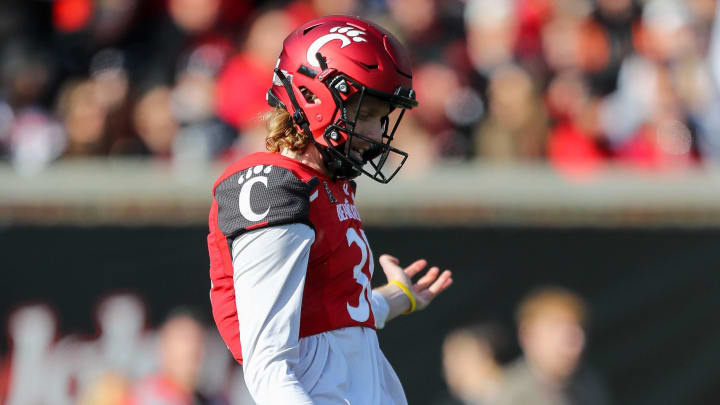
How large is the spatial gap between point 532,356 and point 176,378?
235 centimetres

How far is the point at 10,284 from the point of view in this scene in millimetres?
7430

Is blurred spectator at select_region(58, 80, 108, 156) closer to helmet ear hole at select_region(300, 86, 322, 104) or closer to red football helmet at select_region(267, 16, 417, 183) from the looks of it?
red football helmet at select_region(267, 16, 417, 183)

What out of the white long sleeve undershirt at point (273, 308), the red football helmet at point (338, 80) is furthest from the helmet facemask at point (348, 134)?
the white long sleeve undershirt at point (273, 308)

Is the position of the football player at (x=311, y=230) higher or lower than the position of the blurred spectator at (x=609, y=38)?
lower

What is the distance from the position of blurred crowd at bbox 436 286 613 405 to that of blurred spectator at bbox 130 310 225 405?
5.29 feet

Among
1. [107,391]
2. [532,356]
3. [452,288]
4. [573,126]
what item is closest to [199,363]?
[107,391]

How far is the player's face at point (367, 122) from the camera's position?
3221 millimetres

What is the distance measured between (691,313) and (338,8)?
364cm

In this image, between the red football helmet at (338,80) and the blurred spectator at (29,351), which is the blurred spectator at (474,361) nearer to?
the blurred spectator at (29,351)

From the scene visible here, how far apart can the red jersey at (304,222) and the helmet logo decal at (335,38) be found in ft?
1.03

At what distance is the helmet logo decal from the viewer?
3215 millimetres

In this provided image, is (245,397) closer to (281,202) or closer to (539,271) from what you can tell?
(539,271)

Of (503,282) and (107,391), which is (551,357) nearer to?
(503,282)

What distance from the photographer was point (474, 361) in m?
7.23
